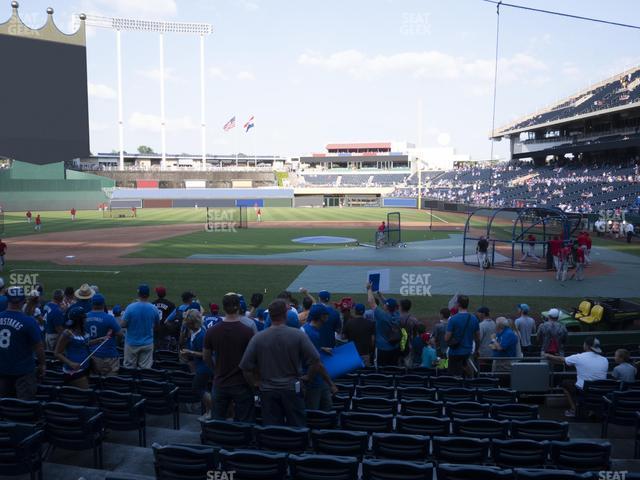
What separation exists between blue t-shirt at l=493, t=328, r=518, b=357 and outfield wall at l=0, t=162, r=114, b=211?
221 ft

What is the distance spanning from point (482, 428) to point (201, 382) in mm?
3714

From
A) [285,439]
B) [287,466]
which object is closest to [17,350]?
[285,439]

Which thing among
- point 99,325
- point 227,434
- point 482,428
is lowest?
point 482,428

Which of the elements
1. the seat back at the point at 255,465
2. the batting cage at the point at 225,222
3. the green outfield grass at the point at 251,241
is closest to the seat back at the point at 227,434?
the seat back at the point at 255,465

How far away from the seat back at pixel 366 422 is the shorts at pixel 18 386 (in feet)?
13.2

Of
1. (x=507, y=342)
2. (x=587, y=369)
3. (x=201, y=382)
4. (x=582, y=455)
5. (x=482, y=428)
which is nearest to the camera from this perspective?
(x=582, y=455)

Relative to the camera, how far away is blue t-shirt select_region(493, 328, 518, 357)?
33.8 feet

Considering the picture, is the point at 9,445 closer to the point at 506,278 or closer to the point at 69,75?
the point at 69,75

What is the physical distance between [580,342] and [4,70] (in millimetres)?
13547

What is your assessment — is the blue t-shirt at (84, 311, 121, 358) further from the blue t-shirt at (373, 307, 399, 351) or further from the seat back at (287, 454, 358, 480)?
the blue t-shirt at (373, 307, 399, 351)

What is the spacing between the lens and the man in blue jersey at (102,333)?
27.2 ft

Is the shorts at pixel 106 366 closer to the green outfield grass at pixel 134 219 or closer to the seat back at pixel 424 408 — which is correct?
the seat back at pixel 424 408

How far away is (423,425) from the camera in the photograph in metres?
6.19

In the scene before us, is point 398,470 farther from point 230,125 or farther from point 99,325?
point 230,125
